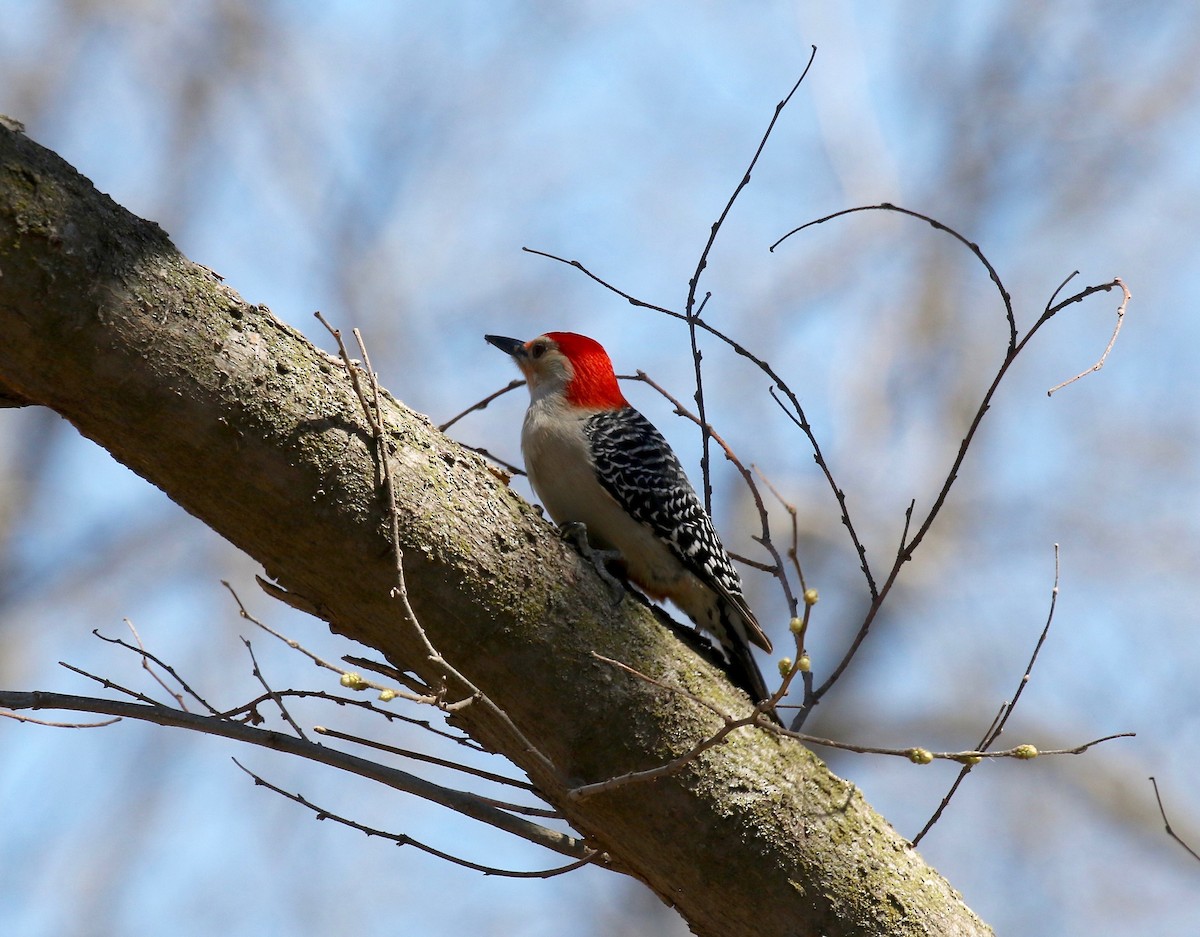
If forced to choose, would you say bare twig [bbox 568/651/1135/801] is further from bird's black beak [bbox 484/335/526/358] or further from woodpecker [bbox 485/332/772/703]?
bird's black beak [bbox 484/335/526/358]

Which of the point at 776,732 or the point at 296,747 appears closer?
the point at 776,732

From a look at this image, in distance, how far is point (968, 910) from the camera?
3.08m

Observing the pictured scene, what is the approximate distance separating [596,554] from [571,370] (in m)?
1.63

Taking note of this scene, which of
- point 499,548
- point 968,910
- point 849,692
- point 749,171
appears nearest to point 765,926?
point 968,910

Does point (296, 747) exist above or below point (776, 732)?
below

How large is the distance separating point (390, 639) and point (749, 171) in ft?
6.09

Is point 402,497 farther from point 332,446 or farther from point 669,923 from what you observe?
point 669,923

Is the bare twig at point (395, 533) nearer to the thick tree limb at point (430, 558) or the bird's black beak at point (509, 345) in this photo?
the thick tree limb at point (430, 558)

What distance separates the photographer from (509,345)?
218 inches

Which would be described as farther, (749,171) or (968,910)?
(749,171)

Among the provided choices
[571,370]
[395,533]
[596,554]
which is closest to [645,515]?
[596,554]

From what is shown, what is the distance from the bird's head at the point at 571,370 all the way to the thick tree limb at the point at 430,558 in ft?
7.04

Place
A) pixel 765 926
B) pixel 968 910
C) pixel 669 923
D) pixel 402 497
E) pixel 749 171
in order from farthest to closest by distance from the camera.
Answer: pixel 669 923
pixel 749 171
pixel 968 910
pixel 765 926
pixel 402 497

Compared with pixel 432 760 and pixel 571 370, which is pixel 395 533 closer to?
pixel 432 760
